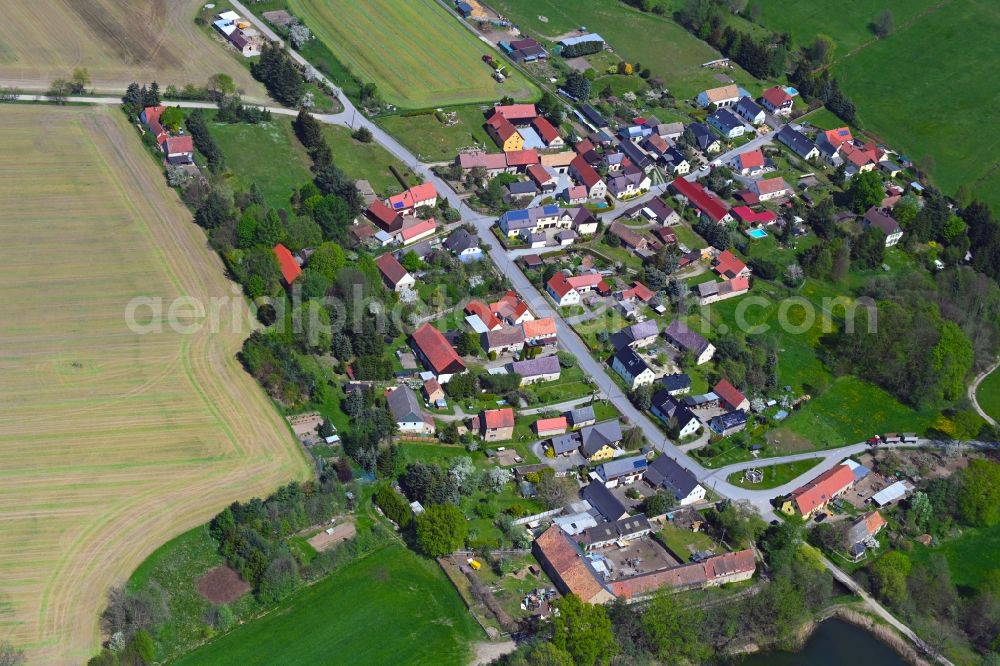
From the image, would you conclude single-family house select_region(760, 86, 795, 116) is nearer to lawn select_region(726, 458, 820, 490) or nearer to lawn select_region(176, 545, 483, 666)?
lawn select_region(726, 458, 820, 490)

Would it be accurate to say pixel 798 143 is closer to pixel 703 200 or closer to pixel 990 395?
pixel 703 200

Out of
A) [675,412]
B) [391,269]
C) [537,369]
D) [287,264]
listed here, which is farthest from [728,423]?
[287,264]

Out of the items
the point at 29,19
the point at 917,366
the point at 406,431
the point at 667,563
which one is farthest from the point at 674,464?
the point at 29,19

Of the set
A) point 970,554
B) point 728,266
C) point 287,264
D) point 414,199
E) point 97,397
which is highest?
point 728,266

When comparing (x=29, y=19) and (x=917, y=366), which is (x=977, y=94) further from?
(x=29, y=19)

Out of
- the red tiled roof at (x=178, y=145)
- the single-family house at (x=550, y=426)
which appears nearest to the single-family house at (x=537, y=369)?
the single-family house at (x=550, y=426)

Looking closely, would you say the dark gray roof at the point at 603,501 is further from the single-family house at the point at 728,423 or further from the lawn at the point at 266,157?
the lawn at the point at 266,157
